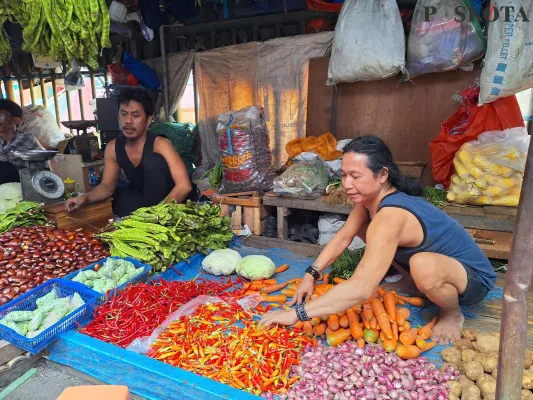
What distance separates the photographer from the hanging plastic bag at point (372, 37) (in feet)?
13.6

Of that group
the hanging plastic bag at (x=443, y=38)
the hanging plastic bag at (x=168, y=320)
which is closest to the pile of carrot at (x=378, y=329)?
the hanging plastic bag at (x=168, y=320)

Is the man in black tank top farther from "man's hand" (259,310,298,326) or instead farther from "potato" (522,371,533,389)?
"potato" (522,371,533,389)

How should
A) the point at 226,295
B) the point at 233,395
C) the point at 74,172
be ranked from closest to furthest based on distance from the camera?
the point at 233,395 < the point at 226,295 < the point at 74,172

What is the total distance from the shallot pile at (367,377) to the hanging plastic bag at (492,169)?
1.81m

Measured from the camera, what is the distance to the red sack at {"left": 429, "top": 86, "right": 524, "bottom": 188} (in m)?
3.83

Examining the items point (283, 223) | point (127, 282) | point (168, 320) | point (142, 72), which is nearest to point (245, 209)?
point (283, 223)

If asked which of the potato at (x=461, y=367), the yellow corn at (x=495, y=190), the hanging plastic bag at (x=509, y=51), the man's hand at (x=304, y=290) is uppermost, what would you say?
the hanging plastic bag at (x=509, y=51)

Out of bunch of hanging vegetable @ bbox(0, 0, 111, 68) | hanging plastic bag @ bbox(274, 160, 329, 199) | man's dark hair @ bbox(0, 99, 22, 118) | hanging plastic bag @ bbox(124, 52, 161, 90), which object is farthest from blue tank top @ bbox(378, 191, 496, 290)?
hanging plastic bag @ bbox(124, 52, 161, 90)

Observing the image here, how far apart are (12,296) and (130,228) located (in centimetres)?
105

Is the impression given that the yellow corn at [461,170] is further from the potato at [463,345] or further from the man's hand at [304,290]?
the man's hand at [304,290]

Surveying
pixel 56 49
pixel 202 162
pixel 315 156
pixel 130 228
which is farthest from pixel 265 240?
pixel 202 162

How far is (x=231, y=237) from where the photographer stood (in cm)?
409

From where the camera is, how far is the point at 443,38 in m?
4.03

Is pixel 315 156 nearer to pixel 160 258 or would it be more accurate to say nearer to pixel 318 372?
pixel 160 258
